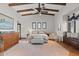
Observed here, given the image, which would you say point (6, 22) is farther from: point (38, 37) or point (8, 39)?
point (38, 37)

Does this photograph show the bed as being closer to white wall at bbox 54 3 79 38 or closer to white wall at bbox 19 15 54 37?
white wall at bbox 19 15 54 37

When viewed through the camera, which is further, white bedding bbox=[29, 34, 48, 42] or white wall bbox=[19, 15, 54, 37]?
white bedding bbox=[29, 34, 48, 42]

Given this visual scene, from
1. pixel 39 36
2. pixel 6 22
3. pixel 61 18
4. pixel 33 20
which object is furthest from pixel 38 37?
pixel 6 22

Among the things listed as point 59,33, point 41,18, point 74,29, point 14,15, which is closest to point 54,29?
point 59,33

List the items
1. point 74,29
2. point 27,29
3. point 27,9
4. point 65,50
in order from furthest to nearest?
1. point 65,50
2. point 74,29
3. point 27,29
4. point 27,9

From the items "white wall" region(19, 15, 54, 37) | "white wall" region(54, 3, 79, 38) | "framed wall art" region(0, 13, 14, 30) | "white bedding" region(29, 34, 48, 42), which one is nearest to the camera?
"framed wall art" region(0, 13, 14, 30)

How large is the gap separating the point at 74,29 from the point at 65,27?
0.50m

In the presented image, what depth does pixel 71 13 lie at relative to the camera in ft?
Result: 17.3

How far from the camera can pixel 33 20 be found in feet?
15.5

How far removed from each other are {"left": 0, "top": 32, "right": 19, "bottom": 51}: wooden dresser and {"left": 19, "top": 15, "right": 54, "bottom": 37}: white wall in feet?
0.81

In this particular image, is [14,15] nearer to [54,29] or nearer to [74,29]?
[54,29]

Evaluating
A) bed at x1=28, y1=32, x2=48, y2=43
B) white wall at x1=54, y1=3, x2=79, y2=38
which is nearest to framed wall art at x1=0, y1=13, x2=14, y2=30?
bed at x1=28, y1=32, x2=48, y2=43

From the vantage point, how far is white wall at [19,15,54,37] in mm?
4668

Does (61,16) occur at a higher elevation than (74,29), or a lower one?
higher
